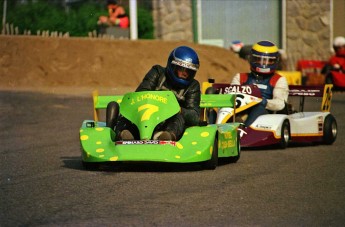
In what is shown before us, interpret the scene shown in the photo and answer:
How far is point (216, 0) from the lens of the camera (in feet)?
94.8

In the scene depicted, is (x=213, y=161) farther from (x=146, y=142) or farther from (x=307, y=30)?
(x=307, y=30)

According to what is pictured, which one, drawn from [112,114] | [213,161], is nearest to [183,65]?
[112,114]

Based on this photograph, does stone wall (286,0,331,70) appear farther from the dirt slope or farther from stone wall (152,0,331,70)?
the dirt slope

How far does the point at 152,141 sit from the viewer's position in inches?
395

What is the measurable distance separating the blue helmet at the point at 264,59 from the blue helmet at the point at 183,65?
10.5 feet

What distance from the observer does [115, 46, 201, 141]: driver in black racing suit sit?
1060 cm

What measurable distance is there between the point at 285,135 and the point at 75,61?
36.4 feet

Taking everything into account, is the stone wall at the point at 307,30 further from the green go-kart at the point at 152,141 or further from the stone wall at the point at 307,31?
the green go-kart at the point at 152,141

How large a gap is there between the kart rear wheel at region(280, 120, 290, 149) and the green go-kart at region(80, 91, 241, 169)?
198 centimetres

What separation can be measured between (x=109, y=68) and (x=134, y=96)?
13.3m

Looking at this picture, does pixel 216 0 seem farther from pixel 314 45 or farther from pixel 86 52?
pixel 86 52

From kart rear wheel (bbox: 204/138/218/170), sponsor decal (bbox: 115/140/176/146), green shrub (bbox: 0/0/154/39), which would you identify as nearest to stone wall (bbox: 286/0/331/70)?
green shrub (bbox: 0/0/154/39)

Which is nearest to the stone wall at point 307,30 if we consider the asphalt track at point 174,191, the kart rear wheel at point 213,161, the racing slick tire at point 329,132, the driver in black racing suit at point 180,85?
the racing slick tire at point 329,132

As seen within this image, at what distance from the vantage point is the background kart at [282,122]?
1288 centimetres
